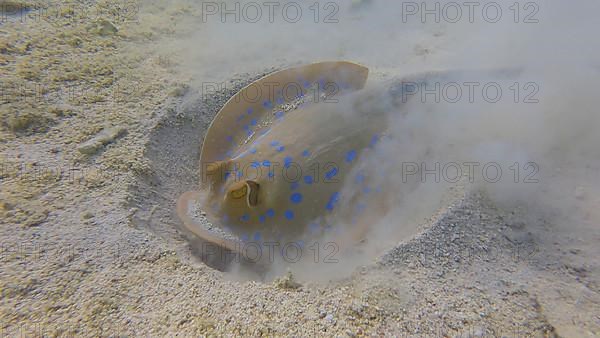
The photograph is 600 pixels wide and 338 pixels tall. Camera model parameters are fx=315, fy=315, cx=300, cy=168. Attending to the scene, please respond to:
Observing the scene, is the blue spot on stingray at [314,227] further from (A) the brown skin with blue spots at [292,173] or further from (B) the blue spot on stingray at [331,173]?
(B) the blue spot on stingray at [331,173]

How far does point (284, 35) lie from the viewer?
19.4 feet

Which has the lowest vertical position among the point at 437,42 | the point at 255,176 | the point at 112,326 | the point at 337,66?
the point at 112,326

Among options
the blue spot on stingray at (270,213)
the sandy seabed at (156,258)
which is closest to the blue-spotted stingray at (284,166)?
the blue spot on stingray at (270,213)

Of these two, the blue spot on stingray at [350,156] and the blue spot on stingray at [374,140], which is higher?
the blue spot on stingray at [374,140]

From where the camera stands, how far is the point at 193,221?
115 inches

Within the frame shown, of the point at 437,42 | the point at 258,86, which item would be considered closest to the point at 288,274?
the point at 258,86

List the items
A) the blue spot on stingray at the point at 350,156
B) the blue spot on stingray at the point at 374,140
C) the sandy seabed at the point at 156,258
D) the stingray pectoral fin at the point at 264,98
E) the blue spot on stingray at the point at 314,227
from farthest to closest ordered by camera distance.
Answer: the stingray pectoral fin at the point at 264,98, the blue spot on stingray at the point at 374,140, the blue spot on stingray at the point at 350,156, the blue spot on stingray at the point at 314,227, the sandy seabed at the point at 156,258

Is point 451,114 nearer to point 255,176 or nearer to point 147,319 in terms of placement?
point 255,176

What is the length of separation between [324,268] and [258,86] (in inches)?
92.8

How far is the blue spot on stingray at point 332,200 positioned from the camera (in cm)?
296

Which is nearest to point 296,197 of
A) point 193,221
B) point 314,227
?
point 314,227

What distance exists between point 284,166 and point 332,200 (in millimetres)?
556

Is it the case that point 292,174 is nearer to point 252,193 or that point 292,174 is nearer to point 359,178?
point 252,193

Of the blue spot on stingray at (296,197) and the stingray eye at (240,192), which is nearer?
the stingray eye at (240,192)
